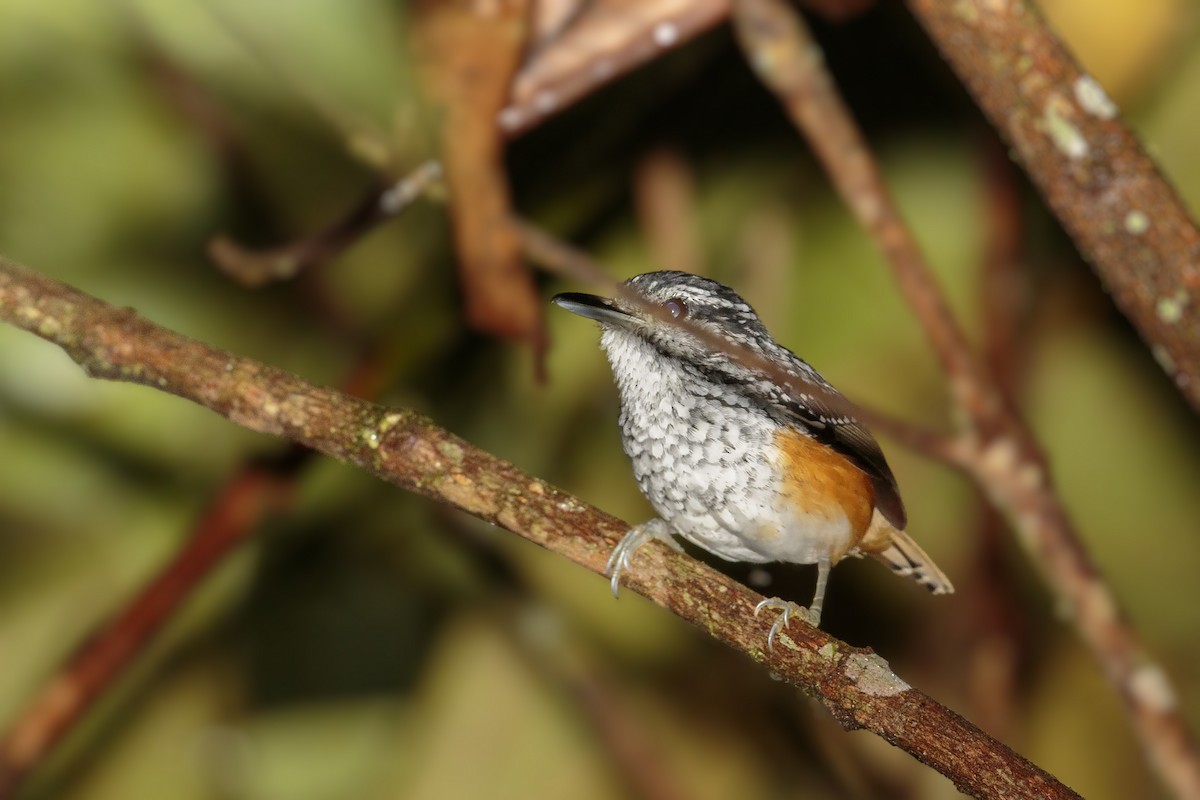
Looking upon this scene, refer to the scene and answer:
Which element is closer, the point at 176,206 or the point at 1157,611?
the point at 176,206

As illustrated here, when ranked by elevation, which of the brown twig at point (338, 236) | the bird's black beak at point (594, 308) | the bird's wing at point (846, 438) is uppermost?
the bird's wing at point (846, 438)

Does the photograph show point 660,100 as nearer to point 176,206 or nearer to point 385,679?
point 176,206

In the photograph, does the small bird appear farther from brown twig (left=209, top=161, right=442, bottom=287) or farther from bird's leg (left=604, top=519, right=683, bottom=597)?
brown twig (left=209, top=161, right=442, bottom=287)

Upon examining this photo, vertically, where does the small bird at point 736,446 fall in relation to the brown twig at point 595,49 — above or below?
below

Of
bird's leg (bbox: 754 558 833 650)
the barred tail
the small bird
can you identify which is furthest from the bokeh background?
bird's leg (bbox: 754 558 833 650)

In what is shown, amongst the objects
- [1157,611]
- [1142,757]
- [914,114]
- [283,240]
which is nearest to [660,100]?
[914,114]

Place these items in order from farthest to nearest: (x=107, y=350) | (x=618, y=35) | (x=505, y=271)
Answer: (x=618, y=35) < (x=505, y=271) < (x=107, y=350)

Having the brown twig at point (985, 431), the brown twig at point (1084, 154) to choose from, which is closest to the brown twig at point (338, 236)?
the brown twig at point (985, 431)

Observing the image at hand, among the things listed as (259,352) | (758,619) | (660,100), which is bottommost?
(259,352)

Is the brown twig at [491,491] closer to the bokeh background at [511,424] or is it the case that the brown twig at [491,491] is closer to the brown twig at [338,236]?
the brown twig at [338,236]
